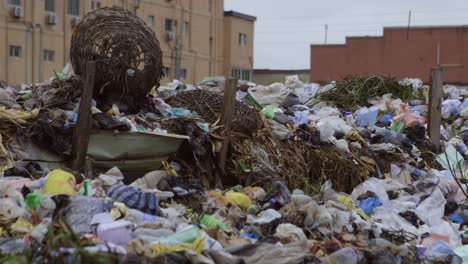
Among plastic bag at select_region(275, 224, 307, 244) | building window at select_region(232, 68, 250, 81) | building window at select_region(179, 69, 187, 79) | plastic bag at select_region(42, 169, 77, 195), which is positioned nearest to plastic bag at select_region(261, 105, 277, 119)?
plastic bag at select_region(275, 224, 307, 244)

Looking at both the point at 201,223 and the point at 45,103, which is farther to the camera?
the point at 45,103

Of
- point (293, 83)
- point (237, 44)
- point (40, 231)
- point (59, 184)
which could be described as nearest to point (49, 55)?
point (237, 44)

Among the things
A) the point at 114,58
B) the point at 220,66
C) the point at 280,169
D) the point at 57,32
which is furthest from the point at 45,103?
the point at 220,66

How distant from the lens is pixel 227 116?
22.1 ft

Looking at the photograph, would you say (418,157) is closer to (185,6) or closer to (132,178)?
(132,178)

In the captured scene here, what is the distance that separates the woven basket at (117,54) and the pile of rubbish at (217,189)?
8.8 inches

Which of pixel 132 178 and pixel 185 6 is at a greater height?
pixel 185 6

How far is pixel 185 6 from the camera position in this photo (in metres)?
30.4

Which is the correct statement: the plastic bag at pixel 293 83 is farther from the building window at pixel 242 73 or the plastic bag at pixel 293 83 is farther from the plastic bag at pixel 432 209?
the building window at pixel 242 73

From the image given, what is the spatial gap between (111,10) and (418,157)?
158 inches

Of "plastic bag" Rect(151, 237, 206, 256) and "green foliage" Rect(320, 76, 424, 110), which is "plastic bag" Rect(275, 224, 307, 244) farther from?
"green foliage" Rect(320, 76, 424, 110)

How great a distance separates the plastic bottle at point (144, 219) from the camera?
15.4 feet

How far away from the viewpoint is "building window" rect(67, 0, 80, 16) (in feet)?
82.4

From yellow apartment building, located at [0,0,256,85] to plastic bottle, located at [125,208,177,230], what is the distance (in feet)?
60.2
